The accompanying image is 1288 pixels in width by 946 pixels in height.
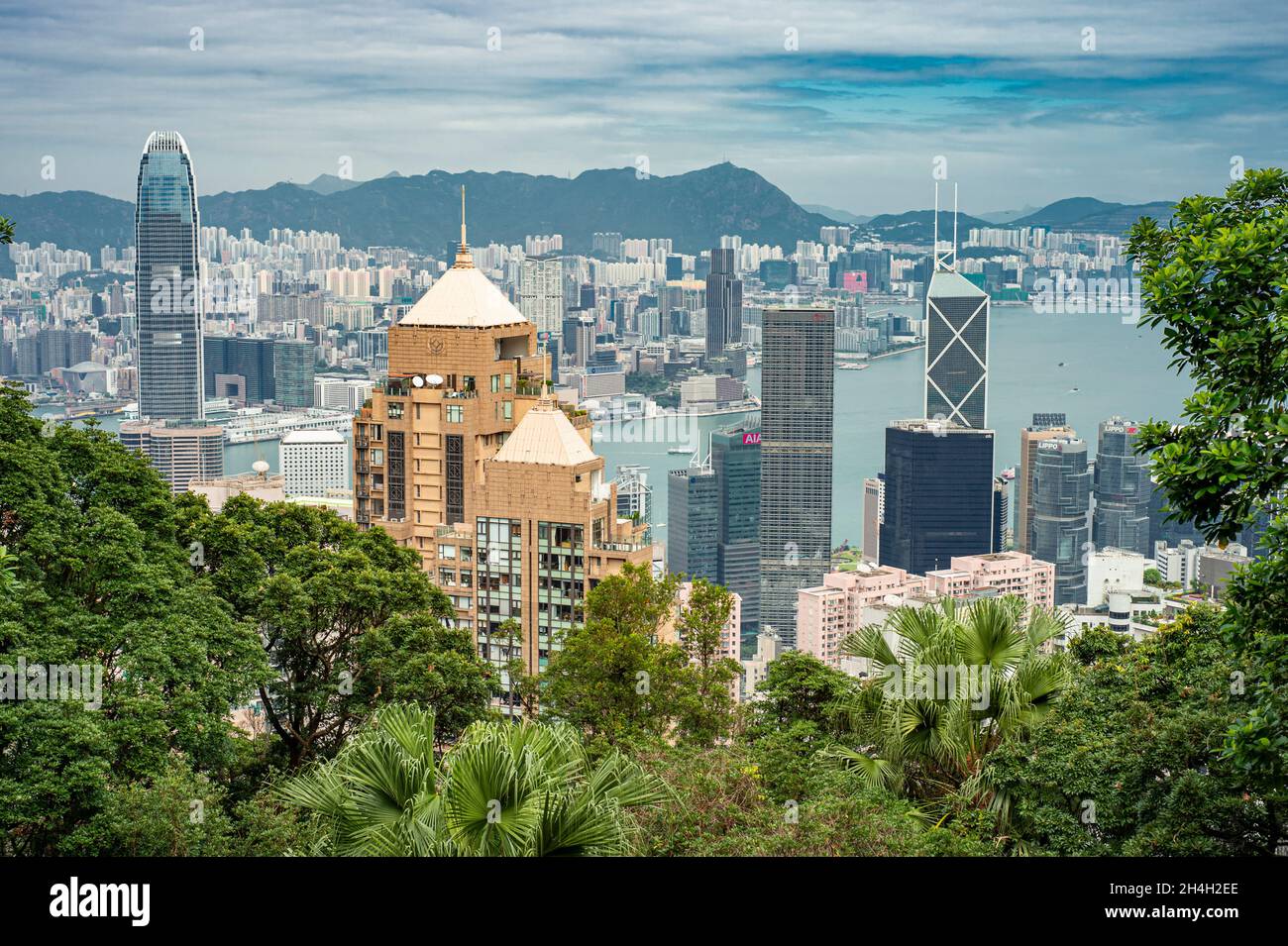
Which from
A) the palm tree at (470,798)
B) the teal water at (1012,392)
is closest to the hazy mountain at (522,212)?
the teal water at (1012,392)

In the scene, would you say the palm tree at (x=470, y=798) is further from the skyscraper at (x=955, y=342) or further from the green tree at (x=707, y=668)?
the skyscraper at (x=955, y=342)

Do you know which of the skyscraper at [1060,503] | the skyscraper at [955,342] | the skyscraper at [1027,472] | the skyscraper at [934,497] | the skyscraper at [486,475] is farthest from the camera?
the skyscraper at [955,342]

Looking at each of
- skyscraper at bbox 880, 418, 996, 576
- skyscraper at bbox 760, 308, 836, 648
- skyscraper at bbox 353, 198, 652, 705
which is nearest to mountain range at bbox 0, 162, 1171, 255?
skyscraper at bbox 760, 308, 836, 648

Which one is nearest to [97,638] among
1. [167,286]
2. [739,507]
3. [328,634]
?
[328,634]

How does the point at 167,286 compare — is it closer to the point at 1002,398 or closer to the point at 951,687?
the point at 1002,398

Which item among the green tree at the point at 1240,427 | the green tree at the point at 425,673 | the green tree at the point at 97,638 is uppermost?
the green tree at the point at 1240,427
